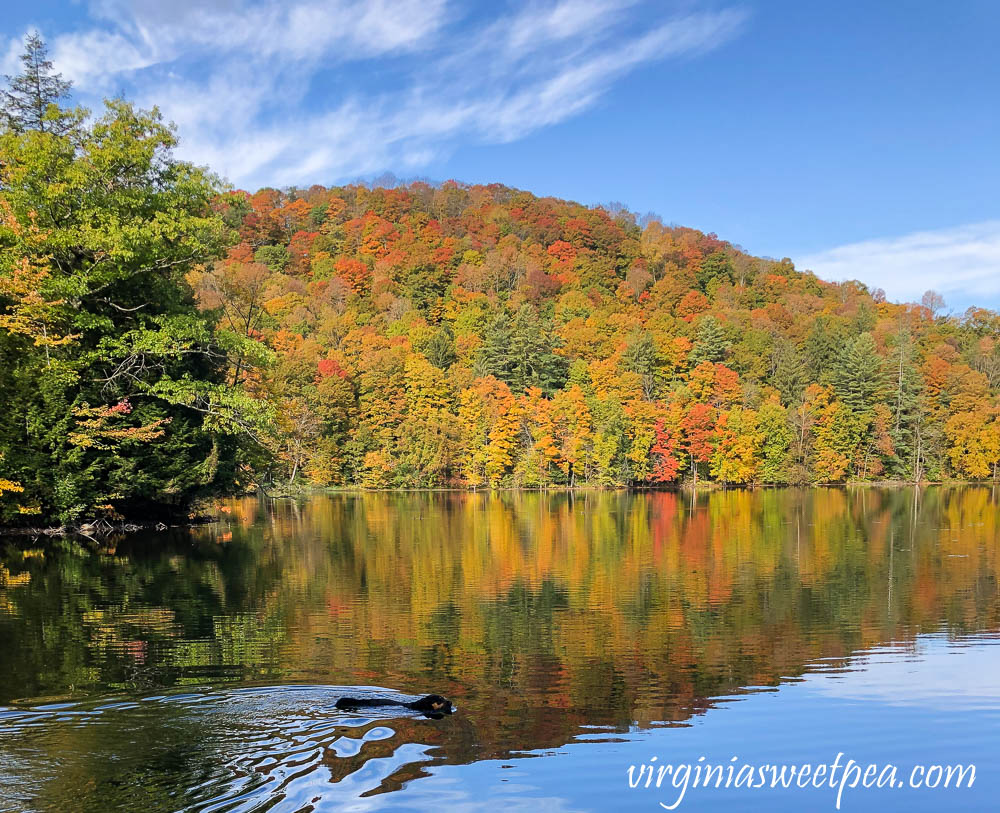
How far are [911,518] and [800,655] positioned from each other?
26094 millimetres

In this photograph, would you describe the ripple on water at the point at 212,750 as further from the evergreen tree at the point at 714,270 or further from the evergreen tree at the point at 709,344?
the evergreen tree at the point at 714,270

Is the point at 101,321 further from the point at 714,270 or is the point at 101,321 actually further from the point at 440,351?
the point at 714,270

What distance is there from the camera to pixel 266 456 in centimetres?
3394

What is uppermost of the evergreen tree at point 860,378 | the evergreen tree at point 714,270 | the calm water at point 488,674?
the evergreen tree at point 714,270

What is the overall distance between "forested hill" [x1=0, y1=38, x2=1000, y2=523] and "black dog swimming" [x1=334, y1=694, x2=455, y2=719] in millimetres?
19729

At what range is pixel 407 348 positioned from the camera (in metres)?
70.9

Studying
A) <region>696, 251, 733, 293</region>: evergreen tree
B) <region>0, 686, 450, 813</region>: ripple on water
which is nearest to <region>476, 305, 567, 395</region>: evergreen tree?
<region>696, 251, 733, 293</region>: evergreen tree

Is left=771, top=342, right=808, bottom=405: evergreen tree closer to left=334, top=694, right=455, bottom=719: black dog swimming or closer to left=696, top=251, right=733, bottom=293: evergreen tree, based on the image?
left=696, top=251, right=733, bottom=293: evergreen tree

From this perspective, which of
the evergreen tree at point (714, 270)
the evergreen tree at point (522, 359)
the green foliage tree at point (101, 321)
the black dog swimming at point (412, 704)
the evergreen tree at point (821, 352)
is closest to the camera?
the black dog swimming at point (412, 704)

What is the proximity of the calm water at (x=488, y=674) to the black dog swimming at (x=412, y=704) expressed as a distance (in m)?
0.23

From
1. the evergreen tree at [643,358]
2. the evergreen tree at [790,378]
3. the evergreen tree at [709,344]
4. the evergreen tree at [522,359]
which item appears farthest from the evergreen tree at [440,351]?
the evergreen tree at [790,378]

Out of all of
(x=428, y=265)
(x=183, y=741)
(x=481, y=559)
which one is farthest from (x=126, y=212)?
(x=428, y=265)

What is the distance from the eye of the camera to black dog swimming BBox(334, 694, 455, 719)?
8.12 metres

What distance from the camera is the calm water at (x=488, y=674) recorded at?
6570 mm
